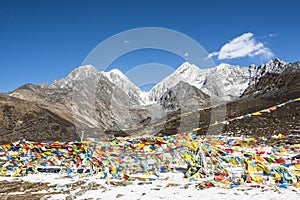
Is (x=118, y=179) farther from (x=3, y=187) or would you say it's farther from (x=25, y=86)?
(x=25, y=86)

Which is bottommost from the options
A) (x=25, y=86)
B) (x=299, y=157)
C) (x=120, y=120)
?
(x=299, y=157)

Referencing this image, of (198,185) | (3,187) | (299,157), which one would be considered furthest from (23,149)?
(299,157)

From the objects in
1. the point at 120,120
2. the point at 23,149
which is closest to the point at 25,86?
the point at 120,120

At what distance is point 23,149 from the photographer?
18656 millimetres

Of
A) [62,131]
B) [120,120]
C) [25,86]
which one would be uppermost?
[25,86]

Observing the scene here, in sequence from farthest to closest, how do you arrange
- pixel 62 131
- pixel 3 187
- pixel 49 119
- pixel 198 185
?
pixel 49 119 < pixel 62 131 < pixel 3 187 < pixel 198 185

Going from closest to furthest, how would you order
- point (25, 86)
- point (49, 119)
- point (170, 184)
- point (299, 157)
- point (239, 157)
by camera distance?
point (170, 184) → point (239, 157) → point (299, 157) → point (49, 119) → point (25, 86)

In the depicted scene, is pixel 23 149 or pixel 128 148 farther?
pixel 23 149

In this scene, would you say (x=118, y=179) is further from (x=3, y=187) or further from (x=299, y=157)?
(x=299, y=157)

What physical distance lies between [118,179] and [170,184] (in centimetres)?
325

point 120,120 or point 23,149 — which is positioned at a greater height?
point 120,120

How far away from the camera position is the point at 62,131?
82.9 metres

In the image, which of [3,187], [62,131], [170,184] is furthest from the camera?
[62,131]

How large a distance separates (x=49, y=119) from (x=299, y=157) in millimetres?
91387
